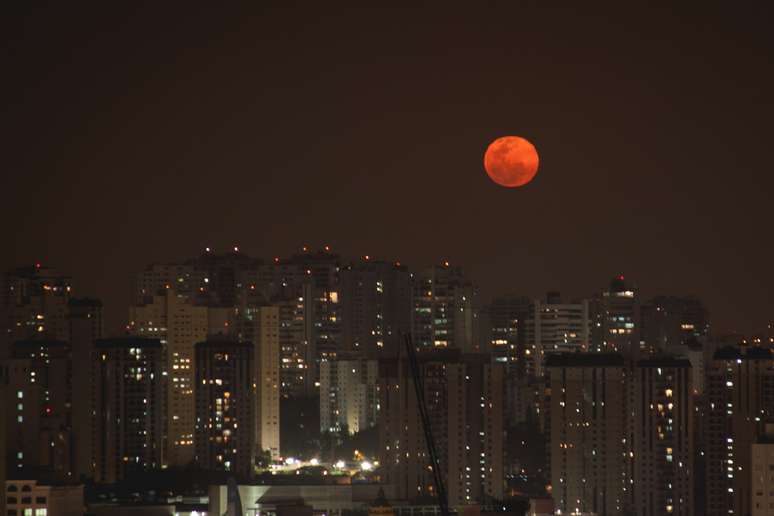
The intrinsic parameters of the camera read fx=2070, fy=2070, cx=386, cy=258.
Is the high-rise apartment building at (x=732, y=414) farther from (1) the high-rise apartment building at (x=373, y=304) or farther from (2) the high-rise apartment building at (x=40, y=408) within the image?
(1) the high-rise apartment building at (x=373, y=304)

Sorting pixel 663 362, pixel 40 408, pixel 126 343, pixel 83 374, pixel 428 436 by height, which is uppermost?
pixel 126 343

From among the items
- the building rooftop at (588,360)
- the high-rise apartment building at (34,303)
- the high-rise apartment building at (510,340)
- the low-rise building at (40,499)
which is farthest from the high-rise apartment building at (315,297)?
the low-rise building at (40,499)

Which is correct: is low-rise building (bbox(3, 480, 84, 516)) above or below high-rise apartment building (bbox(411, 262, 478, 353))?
below

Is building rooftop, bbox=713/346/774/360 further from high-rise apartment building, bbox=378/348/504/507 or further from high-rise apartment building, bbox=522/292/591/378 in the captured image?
high-rise apartment building, bbox=522/292/591/378

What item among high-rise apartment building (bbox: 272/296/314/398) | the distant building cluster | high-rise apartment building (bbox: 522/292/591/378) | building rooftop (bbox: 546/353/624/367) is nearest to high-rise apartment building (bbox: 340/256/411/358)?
the distant building cluster

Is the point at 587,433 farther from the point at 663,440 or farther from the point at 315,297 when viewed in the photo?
the point at 315,297

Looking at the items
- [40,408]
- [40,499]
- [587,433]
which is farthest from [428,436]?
[40,499]

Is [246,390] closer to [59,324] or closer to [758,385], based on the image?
[59,324]
